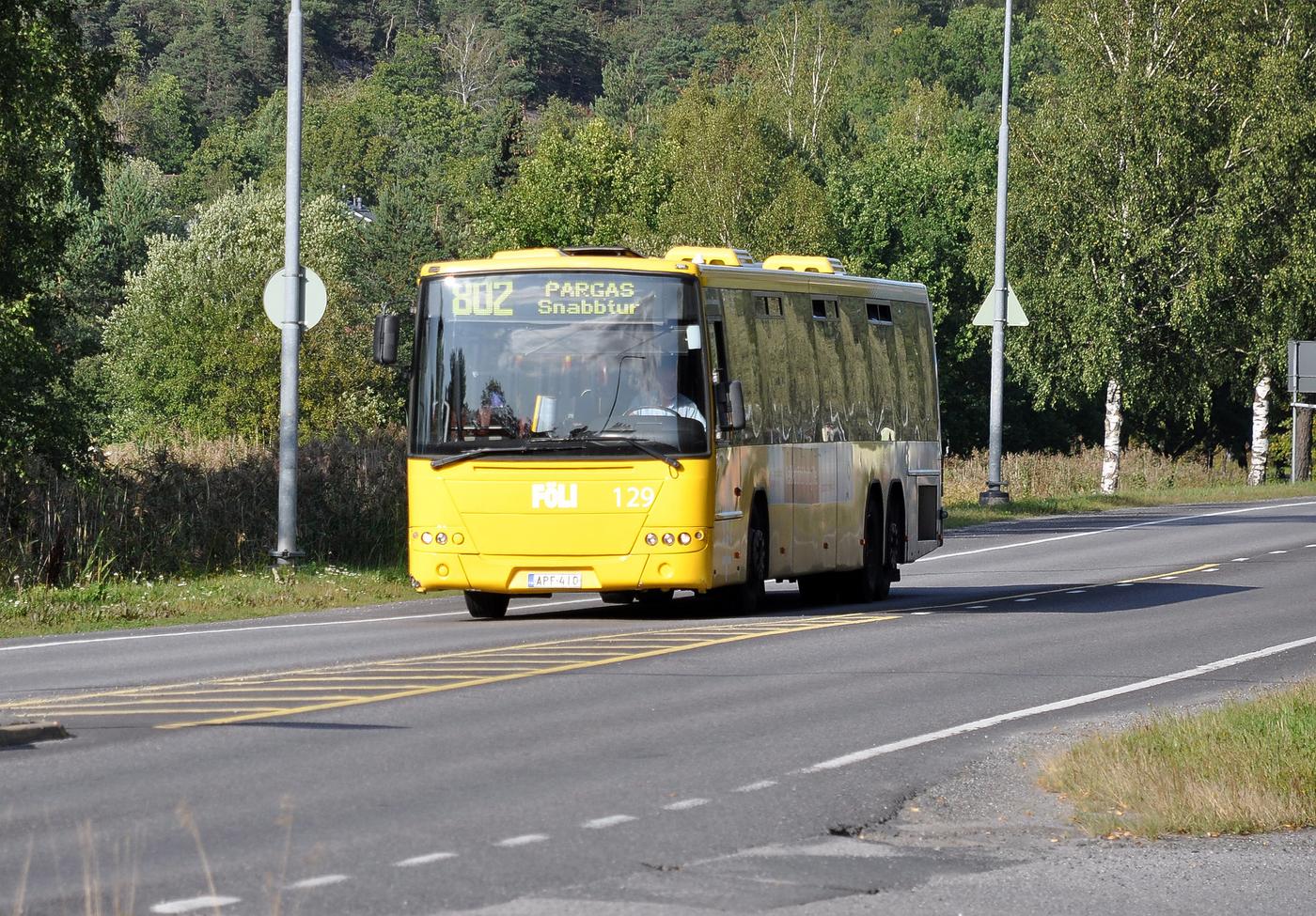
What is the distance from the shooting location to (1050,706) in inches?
563

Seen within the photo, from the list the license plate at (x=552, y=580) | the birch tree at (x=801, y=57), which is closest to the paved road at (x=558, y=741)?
the license plate at (x=552, y=580)

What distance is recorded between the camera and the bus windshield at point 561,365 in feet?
64.8

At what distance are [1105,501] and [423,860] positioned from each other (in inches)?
1626

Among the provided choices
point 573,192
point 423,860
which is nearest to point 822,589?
point 423,860

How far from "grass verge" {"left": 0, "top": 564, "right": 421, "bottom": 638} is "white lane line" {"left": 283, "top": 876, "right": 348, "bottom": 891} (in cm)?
1317

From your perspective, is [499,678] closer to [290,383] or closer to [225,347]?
[290,383]

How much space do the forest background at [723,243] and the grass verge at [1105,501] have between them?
490 centimetres

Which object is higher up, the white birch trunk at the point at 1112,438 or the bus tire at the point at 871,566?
the white birch trunk at the point at 1112,438

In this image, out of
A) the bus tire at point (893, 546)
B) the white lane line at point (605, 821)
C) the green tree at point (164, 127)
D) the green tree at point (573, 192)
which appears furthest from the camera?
the green tree at point (164, 127)

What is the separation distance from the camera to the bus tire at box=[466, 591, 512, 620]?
21.4m

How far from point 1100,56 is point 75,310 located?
3752 centimetres

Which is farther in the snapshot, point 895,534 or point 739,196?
point 739,196

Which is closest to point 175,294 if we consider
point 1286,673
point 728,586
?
point 728,586

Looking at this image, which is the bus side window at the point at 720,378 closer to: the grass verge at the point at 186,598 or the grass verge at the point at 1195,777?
the grass verge at the point at 186,598
